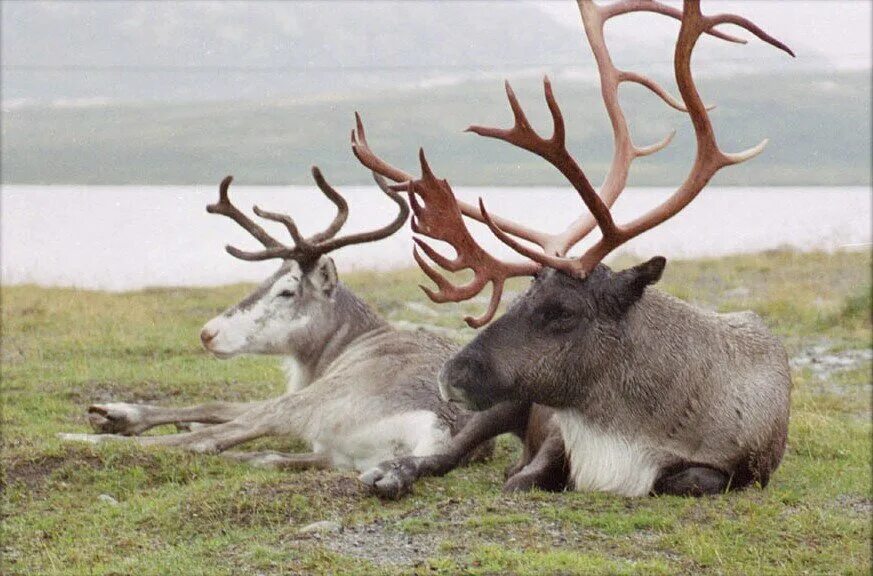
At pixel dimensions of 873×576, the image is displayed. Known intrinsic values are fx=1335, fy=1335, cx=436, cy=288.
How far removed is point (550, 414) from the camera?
777cm

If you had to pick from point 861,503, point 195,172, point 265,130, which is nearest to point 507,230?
point 861,503

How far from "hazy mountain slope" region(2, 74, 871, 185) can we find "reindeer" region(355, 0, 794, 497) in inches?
4188

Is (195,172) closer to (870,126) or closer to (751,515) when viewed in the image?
(870,126)

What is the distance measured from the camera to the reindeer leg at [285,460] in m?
8.56

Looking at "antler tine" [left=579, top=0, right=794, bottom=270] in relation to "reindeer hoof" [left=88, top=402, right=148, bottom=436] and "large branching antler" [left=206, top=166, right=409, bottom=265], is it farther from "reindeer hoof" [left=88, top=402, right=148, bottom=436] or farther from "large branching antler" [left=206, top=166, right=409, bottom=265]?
"reindeer hoof" [left=88, top=402, right=148, bottom=436]

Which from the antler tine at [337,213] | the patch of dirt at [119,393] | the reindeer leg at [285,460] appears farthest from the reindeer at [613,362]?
the patch of dirt at [119,393]

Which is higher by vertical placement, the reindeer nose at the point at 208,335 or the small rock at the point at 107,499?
the small rock at the point at 107,499

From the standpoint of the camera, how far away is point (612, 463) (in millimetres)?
7152

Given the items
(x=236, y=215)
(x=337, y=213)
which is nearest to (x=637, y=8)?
(x=337, y=213)

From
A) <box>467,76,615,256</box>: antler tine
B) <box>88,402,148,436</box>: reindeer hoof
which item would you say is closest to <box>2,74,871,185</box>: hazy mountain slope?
<box>88,402,148,436</box>: reindeer hoof

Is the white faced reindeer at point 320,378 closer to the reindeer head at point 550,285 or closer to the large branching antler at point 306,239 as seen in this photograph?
the large branching antler at point 306,239

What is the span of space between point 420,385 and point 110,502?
2146mm

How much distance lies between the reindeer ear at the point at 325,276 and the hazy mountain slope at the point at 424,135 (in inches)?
4063

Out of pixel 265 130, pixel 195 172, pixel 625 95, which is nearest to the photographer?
pixel 195 172
